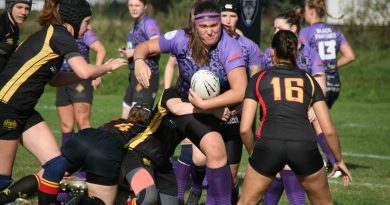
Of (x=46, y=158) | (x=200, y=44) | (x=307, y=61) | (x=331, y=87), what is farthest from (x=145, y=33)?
(x=46, y=158)

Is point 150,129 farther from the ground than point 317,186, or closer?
farther from the ground

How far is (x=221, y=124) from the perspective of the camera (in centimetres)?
745

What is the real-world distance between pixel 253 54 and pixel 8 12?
2.40m

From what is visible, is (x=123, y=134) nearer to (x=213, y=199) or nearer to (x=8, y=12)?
(x=213, y=199)

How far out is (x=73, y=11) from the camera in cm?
702

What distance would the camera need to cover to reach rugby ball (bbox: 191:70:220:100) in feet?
22.6

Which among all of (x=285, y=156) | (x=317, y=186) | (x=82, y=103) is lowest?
(x=82, y=103)

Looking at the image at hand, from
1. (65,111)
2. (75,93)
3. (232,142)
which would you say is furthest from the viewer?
(65,111)

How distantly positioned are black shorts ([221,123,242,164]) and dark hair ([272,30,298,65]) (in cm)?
128

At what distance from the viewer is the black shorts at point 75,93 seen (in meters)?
11.0

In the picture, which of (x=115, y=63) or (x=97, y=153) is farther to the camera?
(x=115, y=63)

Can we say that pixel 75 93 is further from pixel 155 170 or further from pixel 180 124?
pixel 180 124

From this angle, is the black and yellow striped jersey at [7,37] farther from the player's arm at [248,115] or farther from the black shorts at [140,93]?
the black shorts at [140,93]

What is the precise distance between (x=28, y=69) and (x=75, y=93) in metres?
4.14
